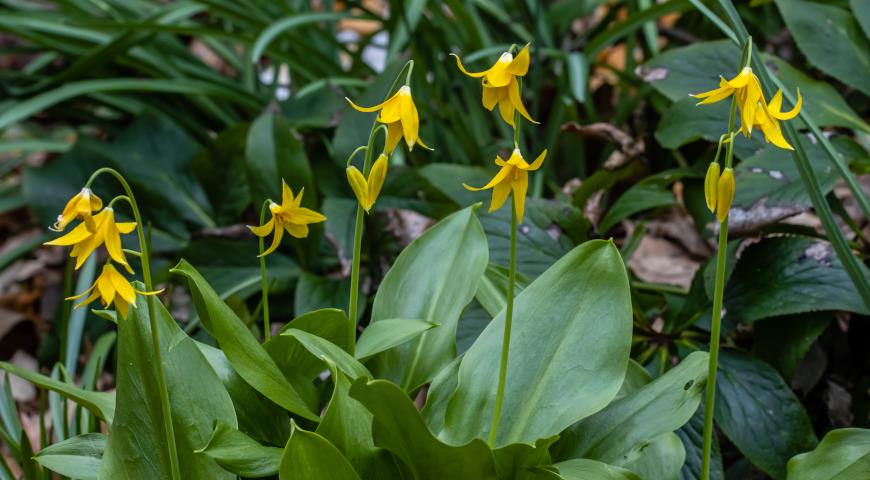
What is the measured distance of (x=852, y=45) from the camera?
82.4 inches

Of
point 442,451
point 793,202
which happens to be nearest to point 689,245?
point 793,202

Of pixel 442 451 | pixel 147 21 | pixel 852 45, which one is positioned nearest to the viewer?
pixel 442 451

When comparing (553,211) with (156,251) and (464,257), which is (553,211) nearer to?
(464,257)

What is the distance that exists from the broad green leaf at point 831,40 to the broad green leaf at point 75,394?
1637mm

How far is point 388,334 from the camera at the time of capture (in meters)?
1.42

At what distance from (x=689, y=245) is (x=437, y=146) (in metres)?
0.81

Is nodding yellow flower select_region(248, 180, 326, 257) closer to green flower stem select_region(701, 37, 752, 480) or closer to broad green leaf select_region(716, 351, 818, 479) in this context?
green flower stem select_region(701, 37, 752, 480)

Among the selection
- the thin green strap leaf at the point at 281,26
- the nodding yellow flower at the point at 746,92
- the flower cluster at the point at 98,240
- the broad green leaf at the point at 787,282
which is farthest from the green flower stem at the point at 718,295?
the thin green strap leaf at the point at 281,26

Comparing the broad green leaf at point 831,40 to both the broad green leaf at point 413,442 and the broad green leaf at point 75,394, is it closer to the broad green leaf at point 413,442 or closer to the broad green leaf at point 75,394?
the broad green leaf at point 413,442

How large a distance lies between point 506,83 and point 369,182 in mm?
226

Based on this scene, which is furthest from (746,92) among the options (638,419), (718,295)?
(638,419)

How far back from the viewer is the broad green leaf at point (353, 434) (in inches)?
49.9

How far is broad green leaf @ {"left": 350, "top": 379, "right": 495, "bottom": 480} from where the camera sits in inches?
46.2

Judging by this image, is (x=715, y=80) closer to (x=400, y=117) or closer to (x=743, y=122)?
(x=743, y=122)
